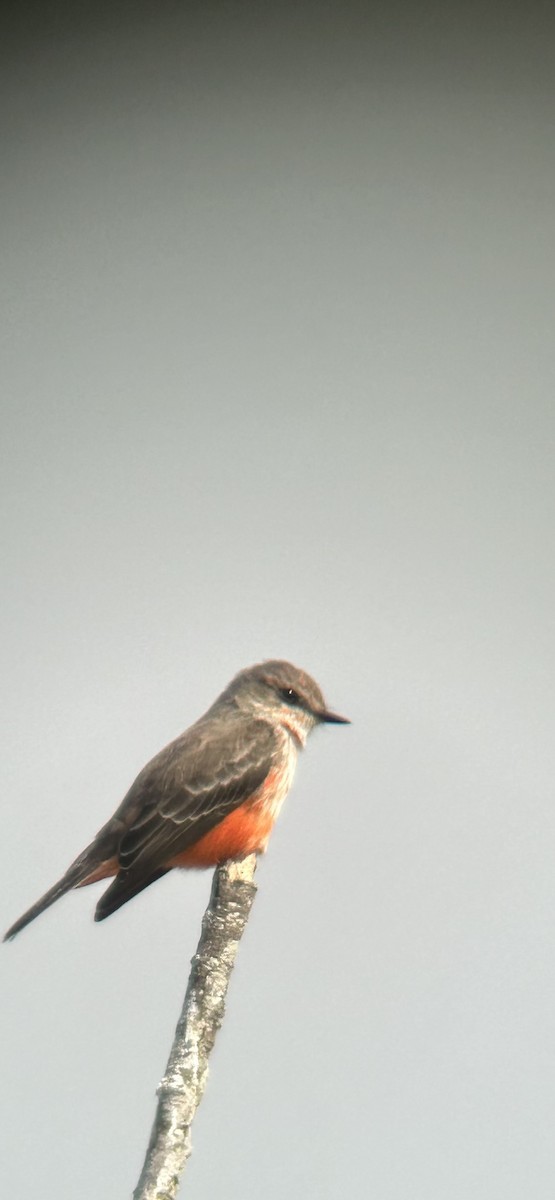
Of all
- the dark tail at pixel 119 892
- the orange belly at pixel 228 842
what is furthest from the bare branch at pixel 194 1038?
the orange belly at pixel 228 842

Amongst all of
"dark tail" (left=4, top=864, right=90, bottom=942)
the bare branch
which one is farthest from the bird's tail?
the bare branch

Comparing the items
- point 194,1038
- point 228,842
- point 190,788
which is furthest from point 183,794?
point 194,1038

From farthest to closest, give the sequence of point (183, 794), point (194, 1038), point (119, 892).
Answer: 1. point (183, 794)
2. point (119, 892)
3. point (194, 1038)

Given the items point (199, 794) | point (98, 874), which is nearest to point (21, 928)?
point (98, 874)

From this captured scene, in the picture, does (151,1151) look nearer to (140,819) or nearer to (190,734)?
(140,819)

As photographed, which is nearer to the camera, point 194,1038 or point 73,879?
point 194,1038

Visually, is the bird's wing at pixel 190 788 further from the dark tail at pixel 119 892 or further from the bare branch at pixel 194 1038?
the bare branch at pixel 194 1038

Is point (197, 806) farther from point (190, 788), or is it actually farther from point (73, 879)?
point (73, 879)

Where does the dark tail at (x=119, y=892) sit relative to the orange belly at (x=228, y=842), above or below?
below

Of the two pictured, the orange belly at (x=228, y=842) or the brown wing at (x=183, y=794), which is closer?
the brown wing at (x=183, y=794)
